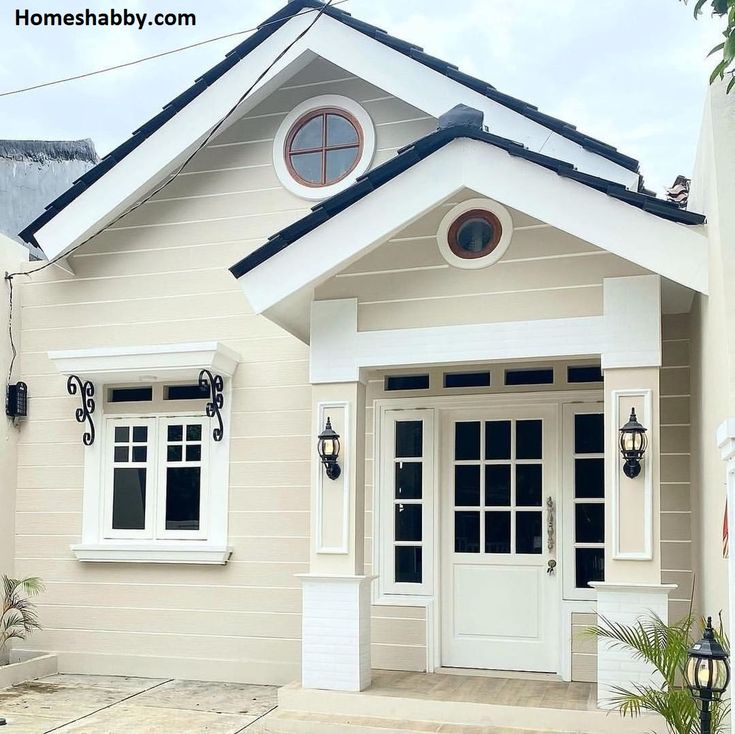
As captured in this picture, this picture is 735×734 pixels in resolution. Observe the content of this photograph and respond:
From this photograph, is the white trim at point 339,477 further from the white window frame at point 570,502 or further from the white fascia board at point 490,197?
the white window frame at point 570,502

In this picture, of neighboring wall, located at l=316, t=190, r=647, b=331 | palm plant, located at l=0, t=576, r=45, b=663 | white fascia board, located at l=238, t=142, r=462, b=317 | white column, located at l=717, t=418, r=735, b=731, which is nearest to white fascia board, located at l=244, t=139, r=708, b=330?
white fascia board, located at l=238, t=142, r=462, b=317

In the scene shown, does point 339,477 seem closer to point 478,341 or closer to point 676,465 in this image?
point 478,341

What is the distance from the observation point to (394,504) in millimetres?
7871

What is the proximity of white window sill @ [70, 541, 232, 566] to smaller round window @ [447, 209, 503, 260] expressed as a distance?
3.33 metres

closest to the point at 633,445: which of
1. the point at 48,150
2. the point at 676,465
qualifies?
the point at 676,465

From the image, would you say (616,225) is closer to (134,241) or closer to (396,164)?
(396,164)

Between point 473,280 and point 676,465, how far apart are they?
2.07 m

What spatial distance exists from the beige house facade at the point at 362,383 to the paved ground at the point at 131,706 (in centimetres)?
31

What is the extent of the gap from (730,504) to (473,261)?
10.1 feet

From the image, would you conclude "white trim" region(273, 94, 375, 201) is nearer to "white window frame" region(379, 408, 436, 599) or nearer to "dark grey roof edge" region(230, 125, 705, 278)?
"dark grey roof edge" region(230, 125, 705, 278)

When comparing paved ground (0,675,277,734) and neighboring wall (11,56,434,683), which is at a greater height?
neighboring wall (11,56,434,683)

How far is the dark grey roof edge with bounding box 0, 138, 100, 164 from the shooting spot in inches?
494

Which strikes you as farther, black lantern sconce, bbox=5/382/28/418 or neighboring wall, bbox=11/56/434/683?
black lantern sconce, bbox=5/382/28/418

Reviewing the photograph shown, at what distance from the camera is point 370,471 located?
791 centimetres
